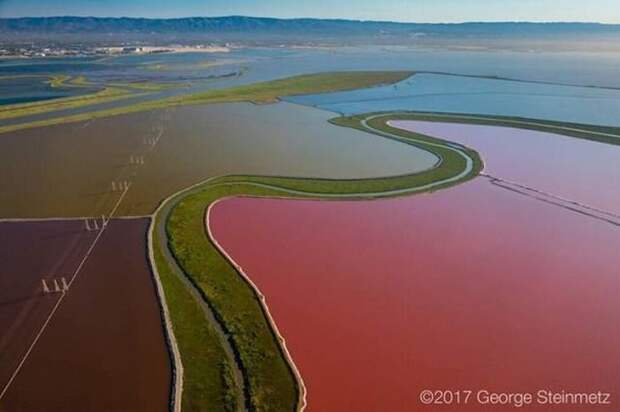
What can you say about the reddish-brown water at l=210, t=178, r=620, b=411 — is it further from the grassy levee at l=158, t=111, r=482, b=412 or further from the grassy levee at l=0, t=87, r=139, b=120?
the grassy levee at l=0, t=87, r=139, b=120

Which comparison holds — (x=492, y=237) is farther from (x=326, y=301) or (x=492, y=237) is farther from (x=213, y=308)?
(x=213, y=308)

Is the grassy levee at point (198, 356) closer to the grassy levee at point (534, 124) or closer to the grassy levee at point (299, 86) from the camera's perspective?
the grassy levee at point (534, 124)

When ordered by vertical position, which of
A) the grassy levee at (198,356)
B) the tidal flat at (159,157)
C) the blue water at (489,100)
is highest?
the blue water at (489,100)

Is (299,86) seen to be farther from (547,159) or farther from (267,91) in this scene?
(547,159)

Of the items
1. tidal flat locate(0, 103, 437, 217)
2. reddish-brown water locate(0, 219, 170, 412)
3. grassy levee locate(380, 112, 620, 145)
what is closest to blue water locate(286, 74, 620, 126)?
grassy levee locate(380, 112, 620, 145)

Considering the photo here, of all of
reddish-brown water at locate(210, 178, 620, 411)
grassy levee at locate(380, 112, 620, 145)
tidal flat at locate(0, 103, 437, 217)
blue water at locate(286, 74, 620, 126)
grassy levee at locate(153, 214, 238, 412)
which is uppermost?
blue water at locate(286, 74, 620, 126)

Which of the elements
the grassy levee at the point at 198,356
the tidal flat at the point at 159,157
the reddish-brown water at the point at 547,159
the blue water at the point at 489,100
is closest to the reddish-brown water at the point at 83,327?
the grassy levee at the point at 198,356
